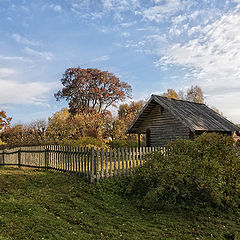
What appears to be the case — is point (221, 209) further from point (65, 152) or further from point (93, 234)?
point (65, 152)

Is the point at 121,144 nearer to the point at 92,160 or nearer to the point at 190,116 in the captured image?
the point at 190,116

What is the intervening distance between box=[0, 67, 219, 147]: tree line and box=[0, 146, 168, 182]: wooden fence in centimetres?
1507

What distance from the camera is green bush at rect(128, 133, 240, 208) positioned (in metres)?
8.04

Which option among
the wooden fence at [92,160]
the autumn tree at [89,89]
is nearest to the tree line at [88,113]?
the autumn tree at [89,89]

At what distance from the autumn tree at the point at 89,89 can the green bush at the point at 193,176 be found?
123 ft

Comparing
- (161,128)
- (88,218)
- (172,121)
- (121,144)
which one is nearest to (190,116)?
(172,121)

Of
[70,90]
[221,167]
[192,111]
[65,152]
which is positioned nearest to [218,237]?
[221,167]

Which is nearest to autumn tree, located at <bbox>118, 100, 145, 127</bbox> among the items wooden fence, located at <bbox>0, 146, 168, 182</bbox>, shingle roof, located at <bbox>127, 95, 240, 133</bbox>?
shingle roof, located at <bbox>127, 95, 240, 133</bbox>

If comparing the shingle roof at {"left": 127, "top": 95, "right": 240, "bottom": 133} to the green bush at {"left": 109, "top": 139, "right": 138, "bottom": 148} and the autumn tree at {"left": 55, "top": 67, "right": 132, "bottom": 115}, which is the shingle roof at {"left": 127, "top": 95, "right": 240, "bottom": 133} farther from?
the autumn tree at {"left": 55, "top": 67, "right": 132, "bottom": 115}

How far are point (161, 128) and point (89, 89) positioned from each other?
97.5 ft

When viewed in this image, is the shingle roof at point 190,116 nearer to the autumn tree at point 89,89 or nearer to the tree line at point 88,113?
the tree line at point 88,113

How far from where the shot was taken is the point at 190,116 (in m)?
18.4

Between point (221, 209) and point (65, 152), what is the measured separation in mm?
7534

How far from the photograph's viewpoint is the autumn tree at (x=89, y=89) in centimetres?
4734
